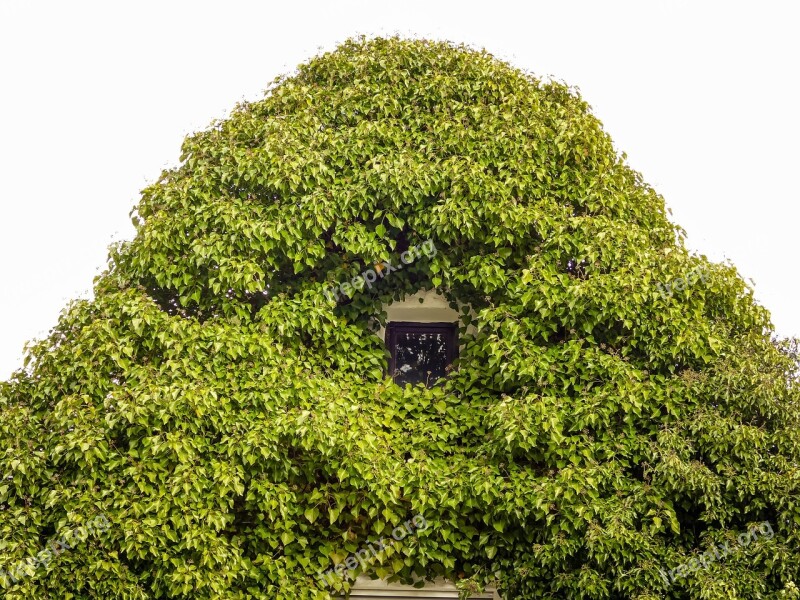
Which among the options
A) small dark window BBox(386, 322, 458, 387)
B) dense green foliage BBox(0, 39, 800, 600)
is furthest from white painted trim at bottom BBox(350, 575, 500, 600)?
small dark window BBox(386, 322, 458, 387)

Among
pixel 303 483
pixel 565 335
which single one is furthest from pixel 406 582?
pixel 565 335

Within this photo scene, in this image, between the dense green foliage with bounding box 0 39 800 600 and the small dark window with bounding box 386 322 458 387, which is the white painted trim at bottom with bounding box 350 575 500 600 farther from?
the small dark window with bounding box 386 322 458 387

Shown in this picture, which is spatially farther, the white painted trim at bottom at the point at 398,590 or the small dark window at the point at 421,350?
the small dark window at the point at 421,350

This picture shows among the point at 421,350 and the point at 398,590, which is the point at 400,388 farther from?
the point at 398,590

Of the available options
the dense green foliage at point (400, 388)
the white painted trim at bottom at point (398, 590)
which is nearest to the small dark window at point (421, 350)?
the dense green foliage at point (400, 388)

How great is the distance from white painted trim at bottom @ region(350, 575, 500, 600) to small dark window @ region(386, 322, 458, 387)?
8.07 feet

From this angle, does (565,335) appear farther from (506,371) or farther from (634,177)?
(634,177)

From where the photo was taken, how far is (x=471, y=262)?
11.6 metres

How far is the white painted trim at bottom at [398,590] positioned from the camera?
11.0 m

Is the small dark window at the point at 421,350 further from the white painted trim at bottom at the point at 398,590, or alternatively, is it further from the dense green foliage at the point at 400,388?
the white painted trim at bottom at the point at 398,590

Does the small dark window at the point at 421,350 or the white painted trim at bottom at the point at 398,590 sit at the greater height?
the small dark window at the point at 421,350

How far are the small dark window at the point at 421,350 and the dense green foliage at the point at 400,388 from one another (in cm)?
56

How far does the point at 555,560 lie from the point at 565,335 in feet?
8.55

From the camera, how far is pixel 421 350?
41.0ft
